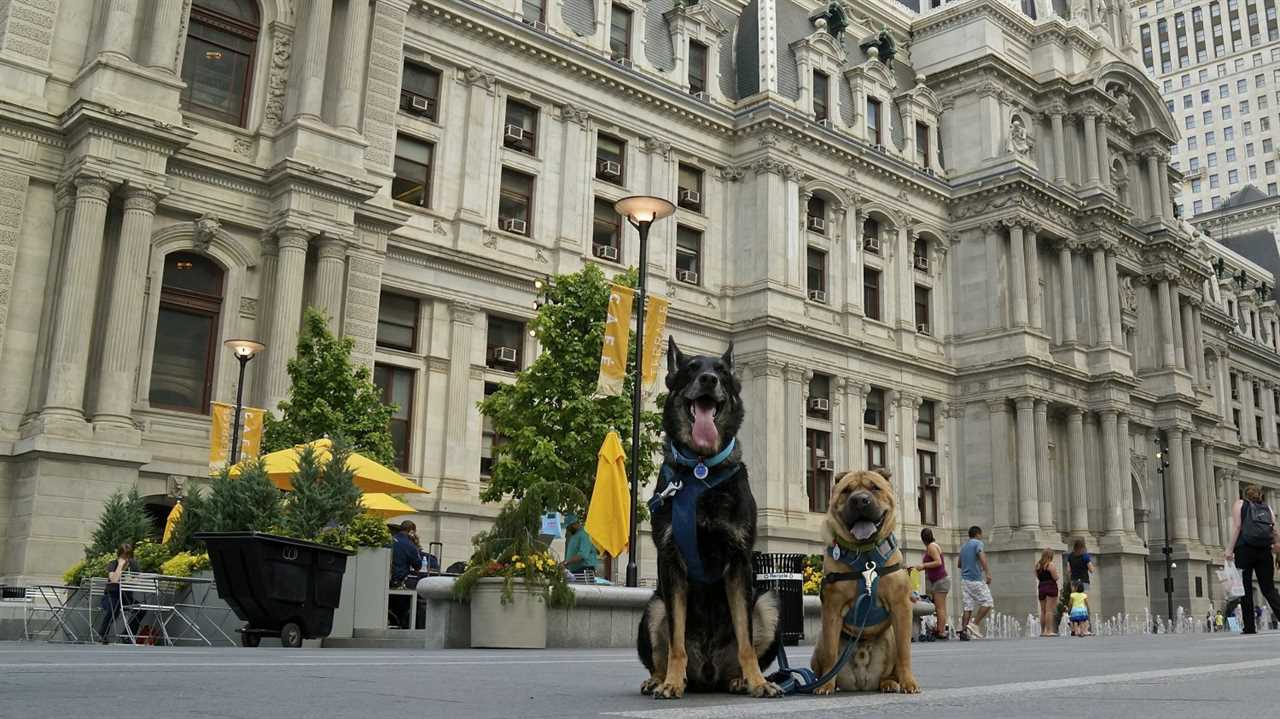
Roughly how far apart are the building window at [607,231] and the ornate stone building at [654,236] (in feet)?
0.31

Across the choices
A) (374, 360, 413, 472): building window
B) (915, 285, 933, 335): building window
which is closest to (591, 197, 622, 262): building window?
(374, 360, 413, 472): building window

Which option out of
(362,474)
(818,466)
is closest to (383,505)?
(362,474)

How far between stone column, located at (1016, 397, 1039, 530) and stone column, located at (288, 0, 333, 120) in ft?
100

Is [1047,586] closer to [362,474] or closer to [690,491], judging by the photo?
[362,474]

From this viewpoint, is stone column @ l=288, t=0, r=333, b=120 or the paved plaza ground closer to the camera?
the paved plaza ground

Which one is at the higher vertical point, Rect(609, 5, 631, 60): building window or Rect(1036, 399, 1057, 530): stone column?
Rect(609, 5, 631, 60): building window

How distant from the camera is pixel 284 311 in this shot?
25.5 meters

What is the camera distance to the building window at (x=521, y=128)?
1359 inches

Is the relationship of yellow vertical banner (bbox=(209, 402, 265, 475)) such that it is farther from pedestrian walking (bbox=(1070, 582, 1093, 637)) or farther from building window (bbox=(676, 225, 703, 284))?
pedestrian walking (bbox=(1070, 582, 1093, 637))

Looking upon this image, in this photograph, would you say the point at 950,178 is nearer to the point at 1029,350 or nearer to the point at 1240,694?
the point at 1029,350

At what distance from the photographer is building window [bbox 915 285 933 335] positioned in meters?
46.4

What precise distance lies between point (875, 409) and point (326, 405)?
25.9 m

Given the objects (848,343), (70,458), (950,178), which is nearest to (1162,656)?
(70,458)

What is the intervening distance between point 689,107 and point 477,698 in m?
35.2
